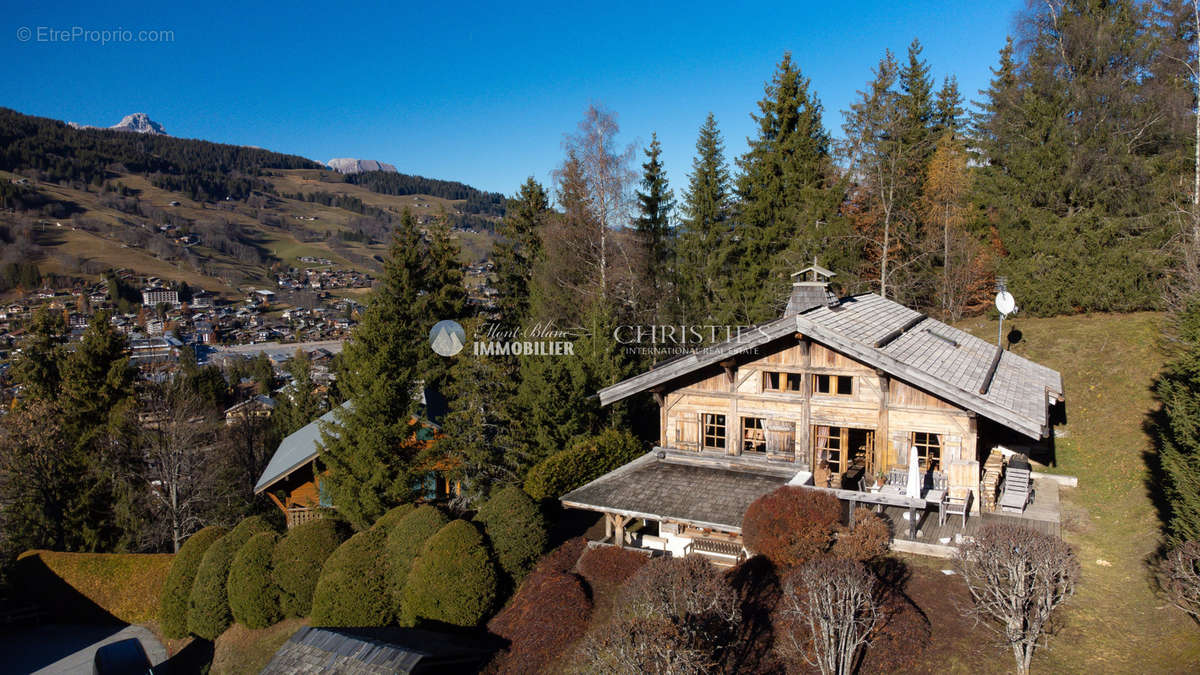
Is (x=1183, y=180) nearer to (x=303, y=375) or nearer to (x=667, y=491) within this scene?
(x=667, y=491)

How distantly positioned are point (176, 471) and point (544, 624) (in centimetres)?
2398

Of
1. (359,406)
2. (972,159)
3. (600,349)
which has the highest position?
(972,159)

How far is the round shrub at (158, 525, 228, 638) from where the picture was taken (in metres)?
21.9

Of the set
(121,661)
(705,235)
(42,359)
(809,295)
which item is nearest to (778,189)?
(705,235)

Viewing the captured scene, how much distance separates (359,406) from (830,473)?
15736 millimetres

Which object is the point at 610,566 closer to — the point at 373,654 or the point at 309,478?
the point at 373,654

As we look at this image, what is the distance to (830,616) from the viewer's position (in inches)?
362

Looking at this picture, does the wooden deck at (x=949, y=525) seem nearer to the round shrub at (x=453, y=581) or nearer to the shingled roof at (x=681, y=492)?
the shingled roof at (x=681, y=492)

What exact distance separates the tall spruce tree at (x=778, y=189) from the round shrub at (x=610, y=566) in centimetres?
2033

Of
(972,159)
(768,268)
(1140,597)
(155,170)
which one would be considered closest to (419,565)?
(1140,597)

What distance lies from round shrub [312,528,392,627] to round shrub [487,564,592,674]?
410 cm

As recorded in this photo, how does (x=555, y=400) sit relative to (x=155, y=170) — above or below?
below

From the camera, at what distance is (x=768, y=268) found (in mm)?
35406

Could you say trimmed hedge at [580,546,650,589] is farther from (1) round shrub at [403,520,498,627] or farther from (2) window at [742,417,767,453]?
(2) window at [742,417,767,453]
